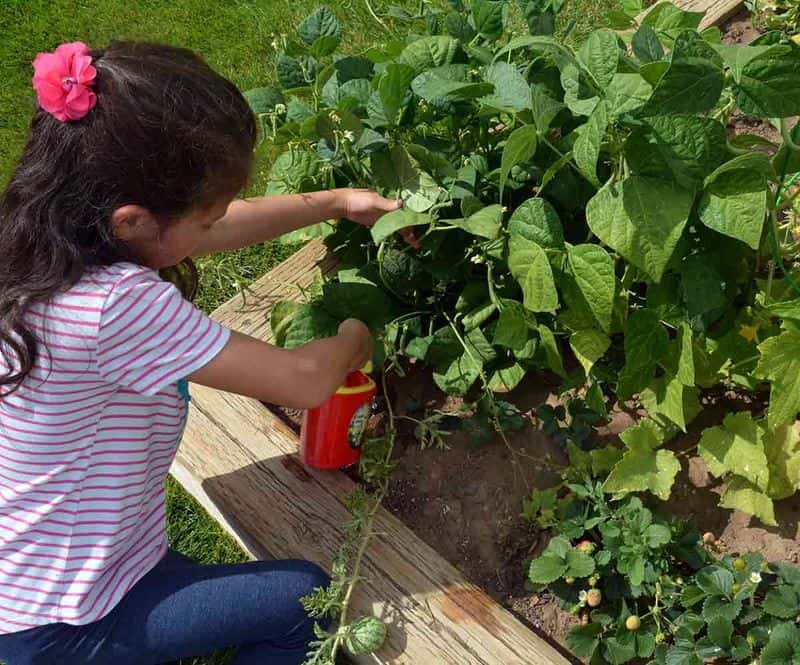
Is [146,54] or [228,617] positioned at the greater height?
[146,54]

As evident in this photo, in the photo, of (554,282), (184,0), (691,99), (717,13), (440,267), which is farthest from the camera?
(184,0)

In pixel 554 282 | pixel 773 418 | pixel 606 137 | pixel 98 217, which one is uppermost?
pixel 98 217

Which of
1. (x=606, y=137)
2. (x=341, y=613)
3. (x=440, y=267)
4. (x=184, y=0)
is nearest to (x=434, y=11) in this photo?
(x=440, y=267)

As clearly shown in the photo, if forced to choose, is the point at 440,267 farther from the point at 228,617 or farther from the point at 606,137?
the point at 228,617

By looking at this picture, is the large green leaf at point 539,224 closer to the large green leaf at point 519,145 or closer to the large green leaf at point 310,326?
Answer: the large green leaf at point 519,145

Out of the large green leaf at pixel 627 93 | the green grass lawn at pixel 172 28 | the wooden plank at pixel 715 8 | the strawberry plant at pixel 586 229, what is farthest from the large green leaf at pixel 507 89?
the green grass lawn at pixel 172 28

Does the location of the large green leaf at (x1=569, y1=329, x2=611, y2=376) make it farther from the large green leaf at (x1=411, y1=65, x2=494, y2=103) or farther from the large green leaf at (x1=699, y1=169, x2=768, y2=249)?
the large green leaf at (x1=411, y1=65, x2=494, y2=103)

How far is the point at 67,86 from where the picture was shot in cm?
121

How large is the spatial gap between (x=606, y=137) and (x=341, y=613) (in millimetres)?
904

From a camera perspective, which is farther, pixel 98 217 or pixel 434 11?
pixel 434 11

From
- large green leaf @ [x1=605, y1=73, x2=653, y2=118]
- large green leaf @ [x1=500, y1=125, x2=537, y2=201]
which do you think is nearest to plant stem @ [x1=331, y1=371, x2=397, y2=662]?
large green leaf @ [x1=500, y1=125, x2=537, y2=201]

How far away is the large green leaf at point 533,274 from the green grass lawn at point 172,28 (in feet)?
4.27

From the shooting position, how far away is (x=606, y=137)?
1.34 meters

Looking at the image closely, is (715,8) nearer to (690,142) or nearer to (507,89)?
(507,89)
